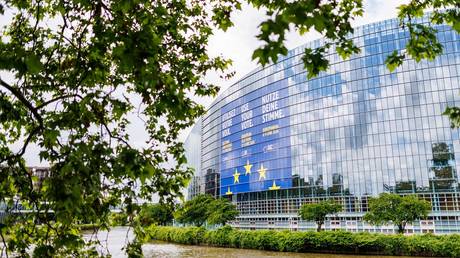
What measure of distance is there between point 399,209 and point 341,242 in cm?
837

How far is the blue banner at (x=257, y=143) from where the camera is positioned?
82625mm

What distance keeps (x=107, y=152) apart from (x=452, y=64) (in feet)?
239

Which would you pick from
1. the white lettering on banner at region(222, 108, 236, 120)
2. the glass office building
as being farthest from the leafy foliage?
the white lettering on banner at region(222, 108, 236, 120)

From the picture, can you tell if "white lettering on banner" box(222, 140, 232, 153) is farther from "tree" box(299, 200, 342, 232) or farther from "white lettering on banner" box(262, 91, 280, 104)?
"tree" box(299, 200, 342, 232)

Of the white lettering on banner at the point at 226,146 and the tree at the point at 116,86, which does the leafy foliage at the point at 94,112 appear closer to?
the tree at the point at 116,86

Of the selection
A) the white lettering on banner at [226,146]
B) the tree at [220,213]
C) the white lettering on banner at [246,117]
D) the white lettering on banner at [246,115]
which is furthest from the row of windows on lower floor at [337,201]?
the white lettering on banner at [246,115]

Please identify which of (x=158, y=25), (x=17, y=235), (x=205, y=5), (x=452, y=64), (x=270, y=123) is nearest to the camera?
(x=17, y=235)

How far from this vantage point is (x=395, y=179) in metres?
67.1

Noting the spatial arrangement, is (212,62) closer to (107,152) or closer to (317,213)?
(107,152)

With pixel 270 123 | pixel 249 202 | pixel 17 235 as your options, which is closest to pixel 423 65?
pixel 270 123

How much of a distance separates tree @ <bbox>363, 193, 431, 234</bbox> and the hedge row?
5.80 metres

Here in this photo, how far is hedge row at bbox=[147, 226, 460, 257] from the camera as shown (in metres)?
36.8

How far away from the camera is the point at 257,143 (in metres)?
88.4

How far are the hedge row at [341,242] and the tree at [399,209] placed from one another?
5.80m
